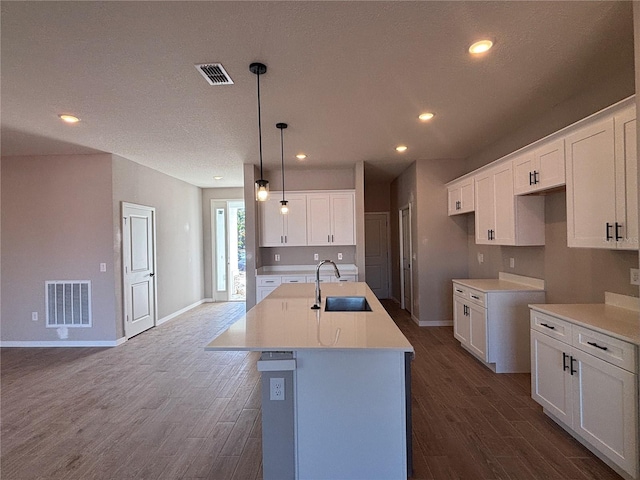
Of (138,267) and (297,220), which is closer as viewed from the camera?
(138,267)

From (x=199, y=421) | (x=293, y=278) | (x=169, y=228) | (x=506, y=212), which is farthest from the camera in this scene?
(x=169, y=228)

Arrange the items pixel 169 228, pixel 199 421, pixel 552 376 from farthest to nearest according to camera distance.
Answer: pixel 169 228 < pixel 199 421 < pixel 552 376

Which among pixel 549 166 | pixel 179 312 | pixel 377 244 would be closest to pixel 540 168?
pixel 549 166

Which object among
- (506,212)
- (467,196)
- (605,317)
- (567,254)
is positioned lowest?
(605,317)

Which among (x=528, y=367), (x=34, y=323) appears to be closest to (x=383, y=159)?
(x=528, y=367)

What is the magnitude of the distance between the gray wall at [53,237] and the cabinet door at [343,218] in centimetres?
335

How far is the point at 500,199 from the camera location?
367 centimetres

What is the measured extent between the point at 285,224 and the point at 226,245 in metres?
3.03

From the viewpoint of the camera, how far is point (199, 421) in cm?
265

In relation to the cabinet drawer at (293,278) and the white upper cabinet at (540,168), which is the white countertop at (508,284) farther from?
the cabinet drawer at (293,278)

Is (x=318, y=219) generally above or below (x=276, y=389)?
above

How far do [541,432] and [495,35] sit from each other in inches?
110

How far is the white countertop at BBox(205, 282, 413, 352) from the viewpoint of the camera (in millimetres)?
1675

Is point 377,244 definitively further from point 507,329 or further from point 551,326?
point 551,326
